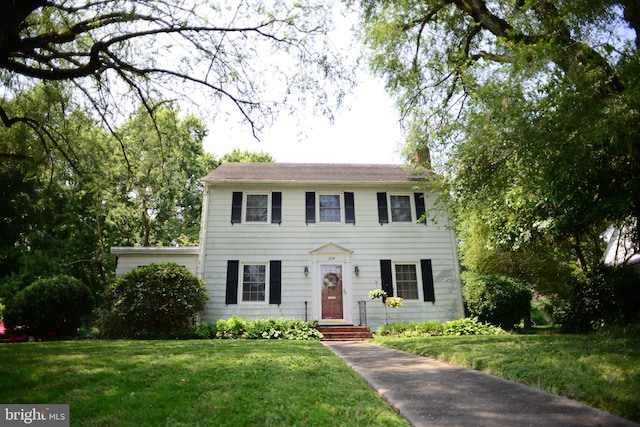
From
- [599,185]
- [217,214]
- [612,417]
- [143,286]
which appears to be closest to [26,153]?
[143,286]

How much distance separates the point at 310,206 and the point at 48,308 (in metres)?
8.71

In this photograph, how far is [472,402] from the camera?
303cm

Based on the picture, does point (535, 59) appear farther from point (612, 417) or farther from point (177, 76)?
point (177, 76)

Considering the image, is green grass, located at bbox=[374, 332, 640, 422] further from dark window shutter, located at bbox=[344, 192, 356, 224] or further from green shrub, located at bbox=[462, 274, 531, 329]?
dark window shutter, located at bbox=[344, 192, 356, 224]

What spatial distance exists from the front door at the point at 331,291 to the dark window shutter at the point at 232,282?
303cm

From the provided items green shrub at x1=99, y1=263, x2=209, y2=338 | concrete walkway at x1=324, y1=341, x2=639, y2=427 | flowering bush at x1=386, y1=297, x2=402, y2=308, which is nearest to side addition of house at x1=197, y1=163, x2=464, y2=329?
flowering bush at x1=386, y1=297, x2=402, y2=308

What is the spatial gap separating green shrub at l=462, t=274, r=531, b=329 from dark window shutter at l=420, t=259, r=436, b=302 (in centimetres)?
144

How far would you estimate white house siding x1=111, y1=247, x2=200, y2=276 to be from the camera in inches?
512

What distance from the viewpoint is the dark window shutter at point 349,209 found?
13961 mm

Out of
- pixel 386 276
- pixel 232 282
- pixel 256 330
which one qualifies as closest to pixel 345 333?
pixel 386 276

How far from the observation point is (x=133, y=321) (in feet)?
35.3

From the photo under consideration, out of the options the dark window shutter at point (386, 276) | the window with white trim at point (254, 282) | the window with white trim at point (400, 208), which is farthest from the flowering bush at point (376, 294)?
the window with white trim at point (254, 282)

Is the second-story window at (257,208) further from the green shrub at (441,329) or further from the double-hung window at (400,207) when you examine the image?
the green shrub at (441,329)

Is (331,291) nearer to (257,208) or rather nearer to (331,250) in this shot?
(331,250)
